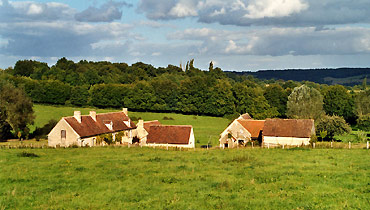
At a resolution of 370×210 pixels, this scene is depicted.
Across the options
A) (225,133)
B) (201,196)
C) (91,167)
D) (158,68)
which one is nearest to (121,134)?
(225,133)

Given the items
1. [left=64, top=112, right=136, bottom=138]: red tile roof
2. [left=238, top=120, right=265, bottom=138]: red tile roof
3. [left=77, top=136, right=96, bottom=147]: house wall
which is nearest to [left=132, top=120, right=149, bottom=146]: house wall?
[left=64, top=112, right=136, bottom=138]: red tile roof

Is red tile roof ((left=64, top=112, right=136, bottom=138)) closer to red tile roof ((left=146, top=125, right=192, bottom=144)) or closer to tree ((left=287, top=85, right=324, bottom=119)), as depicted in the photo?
red tile roof ((left=146, top=125, right=192, bottom=144))

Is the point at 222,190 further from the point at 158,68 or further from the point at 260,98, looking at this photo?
the point at 158,68

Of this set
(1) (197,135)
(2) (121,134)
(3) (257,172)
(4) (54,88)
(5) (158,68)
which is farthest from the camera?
(5) (158,68)

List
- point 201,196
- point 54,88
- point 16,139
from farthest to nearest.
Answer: point 54,88 → point 16,139 → point 201,196

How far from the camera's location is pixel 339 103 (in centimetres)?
10688

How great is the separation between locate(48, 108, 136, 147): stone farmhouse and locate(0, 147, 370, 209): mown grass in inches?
714

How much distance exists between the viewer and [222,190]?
1867 cm

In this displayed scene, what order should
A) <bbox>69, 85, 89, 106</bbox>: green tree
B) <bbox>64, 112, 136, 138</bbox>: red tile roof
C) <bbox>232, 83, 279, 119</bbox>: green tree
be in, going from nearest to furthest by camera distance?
<bbox>64, 112, 136, 138</bbox>: red tile roof
<bbox>232, 83, 279, 119</bbox>: green tree
<bbox>69, 85, 89, 106</bbox>: green tree

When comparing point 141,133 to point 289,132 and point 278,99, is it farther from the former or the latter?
point 278,99

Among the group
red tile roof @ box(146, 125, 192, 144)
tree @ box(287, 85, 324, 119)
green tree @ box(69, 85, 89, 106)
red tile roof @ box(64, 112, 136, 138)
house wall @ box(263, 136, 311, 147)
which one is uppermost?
green tree @ box(69, 85, 89, 106)

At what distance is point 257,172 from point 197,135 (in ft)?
168

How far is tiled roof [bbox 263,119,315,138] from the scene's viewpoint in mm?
51312

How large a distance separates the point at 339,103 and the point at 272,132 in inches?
2559
